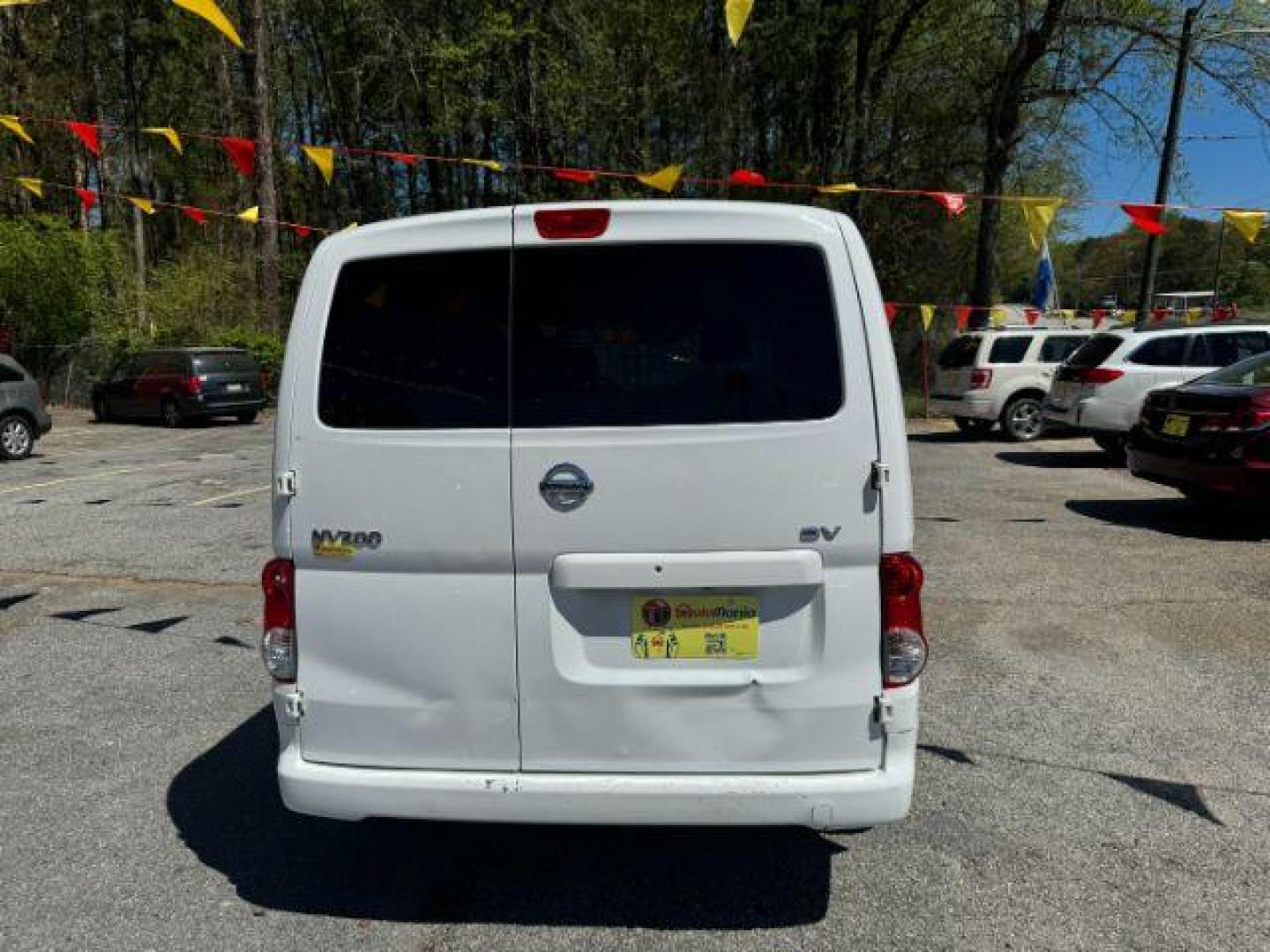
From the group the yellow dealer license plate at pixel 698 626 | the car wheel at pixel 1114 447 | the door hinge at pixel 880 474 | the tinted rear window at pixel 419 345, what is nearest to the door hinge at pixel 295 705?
the tinted rear window at pixel 419 345

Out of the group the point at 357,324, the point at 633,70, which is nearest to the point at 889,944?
the point at 357,324

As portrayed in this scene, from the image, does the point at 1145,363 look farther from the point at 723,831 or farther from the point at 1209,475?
the point at 723,831

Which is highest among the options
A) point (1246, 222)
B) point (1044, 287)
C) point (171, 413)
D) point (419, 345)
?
point (1246, 222)

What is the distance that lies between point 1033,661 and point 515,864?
318cm

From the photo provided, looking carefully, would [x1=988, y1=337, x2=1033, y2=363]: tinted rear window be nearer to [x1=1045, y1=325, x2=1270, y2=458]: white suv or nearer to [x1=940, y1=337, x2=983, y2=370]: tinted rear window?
[x1=940, y1=337, x2=983, y2=370]: tinted rear window

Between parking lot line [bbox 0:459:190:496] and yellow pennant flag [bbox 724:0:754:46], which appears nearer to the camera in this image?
yellow pennant flag [bbox 724:0:754:46]

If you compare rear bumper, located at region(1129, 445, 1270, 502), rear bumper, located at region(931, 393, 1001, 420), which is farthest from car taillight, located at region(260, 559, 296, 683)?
rear bumper, located at region(931, 393, 1001, 420)

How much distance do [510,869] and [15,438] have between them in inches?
562

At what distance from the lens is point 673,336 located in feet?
8.28

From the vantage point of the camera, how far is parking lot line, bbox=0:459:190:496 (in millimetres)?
11227

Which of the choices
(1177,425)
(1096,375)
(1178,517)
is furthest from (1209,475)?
(1096,375)

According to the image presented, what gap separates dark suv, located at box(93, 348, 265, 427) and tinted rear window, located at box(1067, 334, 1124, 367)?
→ 15879 mm

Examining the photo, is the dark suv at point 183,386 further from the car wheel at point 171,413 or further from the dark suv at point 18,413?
the dark suv at point 18,413

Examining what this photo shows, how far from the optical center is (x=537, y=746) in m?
2.59
